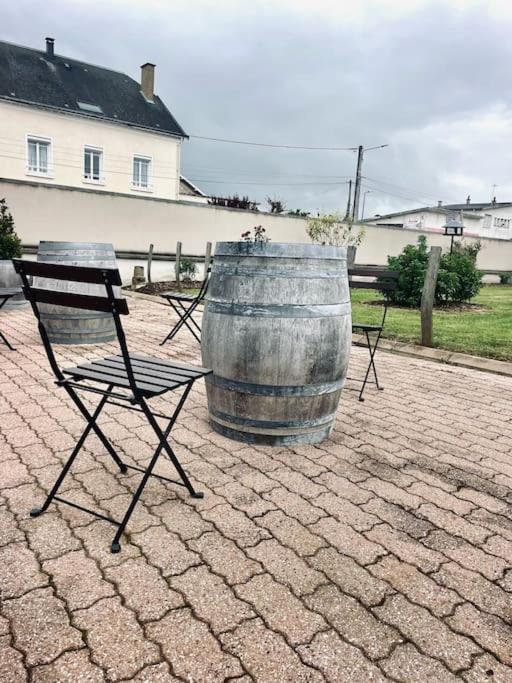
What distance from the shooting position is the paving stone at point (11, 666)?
5.29ft

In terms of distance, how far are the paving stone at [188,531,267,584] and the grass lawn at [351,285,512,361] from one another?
220 inches

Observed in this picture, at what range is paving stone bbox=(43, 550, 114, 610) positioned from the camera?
198 centimetres

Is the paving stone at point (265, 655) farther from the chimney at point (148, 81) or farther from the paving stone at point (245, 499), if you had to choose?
the chimney at point (148, 81)

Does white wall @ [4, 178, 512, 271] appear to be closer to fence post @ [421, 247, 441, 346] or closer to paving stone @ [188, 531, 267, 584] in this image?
fence post @ [421, 247, 441, 346]

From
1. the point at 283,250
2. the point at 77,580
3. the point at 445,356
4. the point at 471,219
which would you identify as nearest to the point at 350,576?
the point at 77,580

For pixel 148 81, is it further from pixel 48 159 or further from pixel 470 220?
pixel 470 220

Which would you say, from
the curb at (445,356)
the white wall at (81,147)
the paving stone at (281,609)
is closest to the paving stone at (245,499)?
the paving stone at (281,609)

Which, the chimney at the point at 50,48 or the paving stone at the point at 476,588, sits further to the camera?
the chimney at the point at 50,48

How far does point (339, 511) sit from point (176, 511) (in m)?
0.85

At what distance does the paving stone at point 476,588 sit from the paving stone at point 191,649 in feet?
3.32

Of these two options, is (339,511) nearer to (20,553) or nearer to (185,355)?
(20,553)

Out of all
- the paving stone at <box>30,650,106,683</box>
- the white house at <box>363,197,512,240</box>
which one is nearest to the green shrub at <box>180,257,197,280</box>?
the paving stone at <box>30,650,106,683</box>

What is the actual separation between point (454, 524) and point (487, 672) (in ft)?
3.27

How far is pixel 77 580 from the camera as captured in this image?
6.83ft
